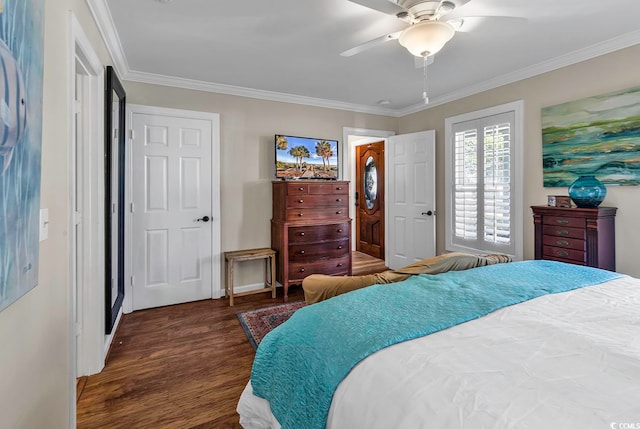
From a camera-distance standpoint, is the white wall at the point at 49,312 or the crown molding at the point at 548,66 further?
the crown molding at the point at 548,66

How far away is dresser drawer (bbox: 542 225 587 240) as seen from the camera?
8.59ft

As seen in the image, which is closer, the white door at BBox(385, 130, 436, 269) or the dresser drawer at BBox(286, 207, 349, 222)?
the dresser drawer at BBox(286, 207, 349, 222)

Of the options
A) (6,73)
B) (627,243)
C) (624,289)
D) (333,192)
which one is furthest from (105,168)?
(627,243)

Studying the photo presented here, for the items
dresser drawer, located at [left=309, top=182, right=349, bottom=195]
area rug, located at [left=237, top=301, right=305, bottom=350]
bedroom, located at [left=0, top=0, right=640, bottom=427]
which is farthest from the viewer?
dresser drawer, located at [left=309, top=182, right=349, bottom=195]

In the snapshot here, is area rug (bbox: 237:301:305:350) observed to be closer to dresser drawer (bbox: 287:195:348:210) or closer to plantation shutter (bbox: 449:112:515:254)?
dresser drawer (bbox: 287:195:348:210)

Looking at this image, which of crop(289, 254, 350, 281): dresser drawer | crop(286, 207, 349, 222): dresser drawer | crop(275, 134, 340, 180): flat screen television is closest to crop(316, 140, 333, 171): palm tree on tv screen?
crop(275, 134, 340, 180): flat screen television

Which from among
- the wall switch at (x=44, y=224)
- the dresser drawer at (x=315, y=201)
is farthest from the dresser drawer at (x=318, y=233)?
the wall switch at (x=44, y=224)

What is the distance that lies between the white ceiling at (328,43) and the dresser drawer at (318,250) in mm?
1925

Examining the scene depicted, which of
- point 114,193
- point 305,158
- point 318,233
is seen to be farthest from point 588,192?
point 114,193

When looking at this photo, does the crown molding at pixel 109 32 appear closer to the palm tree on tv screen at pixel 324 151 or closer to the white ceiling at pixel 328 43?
the white ceiling at pixel 328 43

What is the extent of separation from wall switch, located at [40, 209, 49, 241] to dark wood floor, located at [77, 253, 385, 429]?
46.3 inches

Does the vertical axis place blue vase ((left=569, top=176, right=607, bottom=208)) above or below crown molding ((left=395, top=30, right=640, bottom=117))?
below

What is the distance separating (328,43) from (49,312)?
264 cm

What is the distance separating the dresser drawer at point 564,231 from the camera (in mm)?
2619
